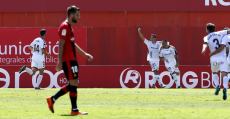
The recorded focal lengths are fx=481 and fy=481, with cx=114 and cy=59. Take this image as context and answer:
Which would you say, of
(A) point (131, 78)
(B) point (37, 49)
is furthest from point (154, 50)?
(B) point (37, 49)

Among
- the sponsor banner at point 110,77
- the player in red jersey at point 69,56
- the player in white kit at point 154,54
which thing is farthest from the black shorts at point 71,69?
the sponsor banner at point 110,77

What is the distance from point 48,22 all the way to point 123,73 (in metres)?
6.83

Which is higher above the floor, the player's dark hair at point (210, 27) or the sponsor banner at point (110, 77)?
the player's dark hair at point (210, 27)

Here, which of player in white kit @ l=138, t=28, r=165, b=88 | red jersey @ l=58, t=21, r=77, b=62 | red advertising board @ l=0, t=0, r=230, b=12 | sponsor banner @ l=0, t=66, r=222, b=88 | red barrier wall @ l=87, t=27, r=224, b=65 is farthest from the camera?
red advertising board @ l=0, t=0, r=230, b=12

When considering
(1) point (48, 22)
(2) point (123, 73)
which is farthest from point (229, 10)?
(1) point (48, 22)

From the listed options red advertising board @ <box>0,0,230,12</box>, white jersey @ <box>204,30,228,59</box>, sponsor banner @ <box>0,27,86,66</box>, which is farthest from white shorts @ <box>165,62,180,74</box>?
white jersey @ <box>204,30,228,59</box>

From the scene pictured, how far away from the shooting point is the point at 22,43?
82.1 ft

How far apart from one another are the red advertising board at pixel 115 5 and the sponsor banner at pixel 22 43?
176 centimetres

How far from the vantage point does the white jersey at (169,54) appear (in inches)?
801

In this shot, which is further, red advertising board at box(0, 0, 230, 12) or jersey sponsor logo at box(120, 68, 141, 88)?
red advertising board at box(0, 0, 230, 12)

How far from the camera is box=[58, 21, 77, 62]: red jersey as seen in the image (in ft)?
27.8

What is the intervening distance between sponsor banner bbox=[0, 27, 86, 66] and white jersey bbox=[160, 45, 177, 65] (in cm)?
553

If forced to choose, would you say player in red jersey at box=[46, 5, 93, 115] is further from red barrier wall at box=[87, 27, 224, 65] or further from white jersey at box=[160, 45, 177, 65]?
red barrier wall at box=[87, 27, 224, 65]

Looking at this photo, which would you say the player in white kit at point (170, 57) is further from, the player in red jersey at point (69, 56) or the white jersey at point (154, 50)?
the player in red jersey at point (69, 56)
